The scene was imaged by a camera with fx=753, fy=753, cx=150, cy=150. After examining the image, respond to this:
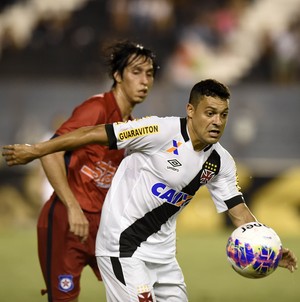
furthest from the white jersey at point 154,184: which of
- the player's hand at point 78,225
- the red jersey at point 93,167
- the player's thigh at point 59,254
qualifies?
the player's thigh at point 59,254

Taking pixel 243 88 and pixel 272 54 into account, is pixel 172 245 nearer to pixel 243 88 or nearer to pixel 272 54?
pixel 243 88

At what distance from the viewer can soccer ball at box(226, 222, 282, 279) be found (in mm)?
4926

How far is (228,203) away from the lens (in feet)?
17.7

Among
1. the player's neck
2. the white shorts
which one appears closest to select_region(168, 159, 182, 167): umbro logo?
the white shorts

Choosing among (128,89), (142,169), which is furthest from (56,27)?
(142,169)

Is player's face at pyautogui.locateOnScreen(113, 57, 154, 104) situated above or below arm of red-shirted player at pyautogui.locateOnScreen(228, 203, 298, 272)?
above

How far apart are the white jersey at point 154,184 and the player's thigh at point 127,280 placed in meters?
0.06

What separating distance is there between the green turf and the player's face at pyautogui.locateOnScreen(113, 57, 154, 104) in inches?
116

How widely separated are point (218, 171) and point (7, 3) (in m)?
13.4

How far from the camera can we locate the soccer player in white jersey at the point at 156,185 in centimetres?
498

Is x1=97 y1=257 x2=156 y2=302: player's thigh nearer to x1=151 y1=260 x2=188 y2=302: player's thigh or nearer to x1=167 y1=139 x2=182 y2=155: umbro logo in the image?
x1=151 y1=260 x2=188 y2=302: player's thigh

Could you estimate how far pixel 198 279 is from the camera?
9.55m

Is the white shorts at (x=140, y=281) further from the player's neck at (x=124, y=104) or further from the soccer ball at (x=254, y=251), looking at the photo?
the player's neck at (x=124, y=104)

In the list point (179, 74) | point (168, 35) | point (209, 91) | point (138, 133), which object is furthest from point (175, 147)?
point (168, 35)
